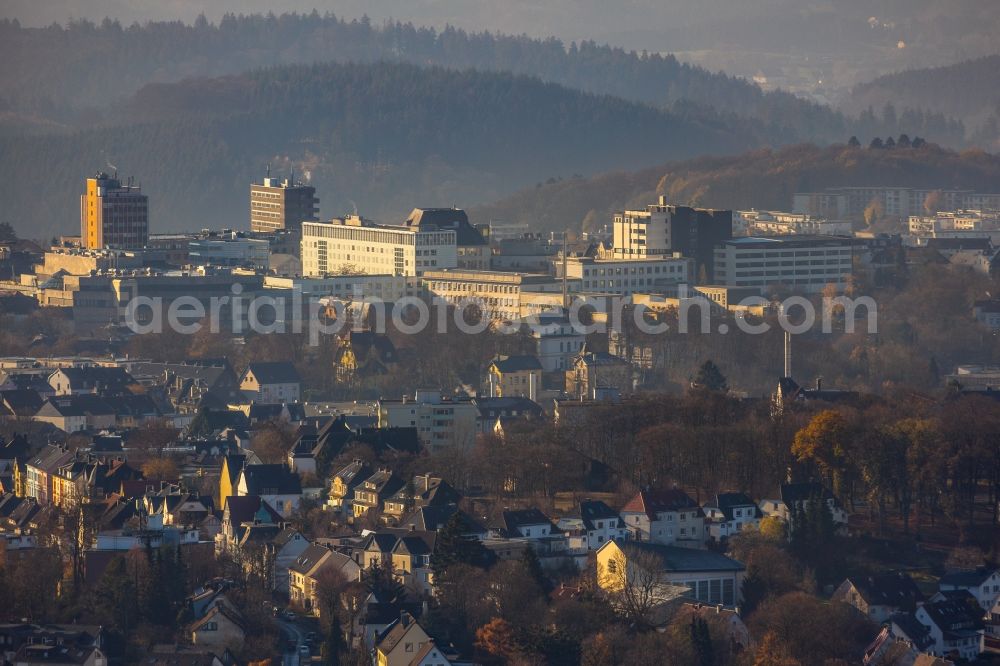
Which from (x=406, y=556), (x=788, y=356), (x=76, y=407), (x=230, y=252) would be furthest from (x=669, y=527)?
(x=230, y=252)

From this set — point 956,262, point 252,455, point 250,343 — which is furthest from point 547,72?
point 252,455

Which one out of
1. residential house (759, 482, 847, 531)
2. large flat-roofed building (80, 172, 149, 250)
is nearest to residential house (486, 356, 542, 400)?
residential house (759, 482, 847, 531)

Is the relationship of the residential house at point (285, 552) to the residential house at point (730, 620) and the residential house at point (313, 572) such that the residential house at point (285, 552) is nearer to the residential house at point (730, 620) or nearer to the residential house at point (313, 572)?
the residential house at point (313, 572)

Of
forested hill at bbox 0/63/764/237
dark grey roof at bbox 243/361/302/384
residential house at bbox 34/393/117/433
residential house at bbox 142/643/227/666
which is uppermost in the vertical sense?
forested hill at bbox 0/63/764/237

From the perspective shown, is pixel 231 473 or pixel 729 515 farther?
pixel 231 473

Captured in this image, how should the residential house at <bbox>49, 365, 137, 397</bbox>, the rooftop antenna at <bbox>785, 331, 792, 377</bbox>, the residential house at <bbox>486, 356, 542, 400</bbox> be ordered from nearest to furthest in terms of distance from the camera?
the residential house at <bbox>49, 365, 137, 397</bbox> → the residential house at <bbox>486, 356, 542, 400</bbox> → the rooftop antenna at <bbox>785, 331, 792, 377</bbox>

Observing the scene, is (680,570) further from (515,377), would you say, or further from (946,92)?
(946,92)

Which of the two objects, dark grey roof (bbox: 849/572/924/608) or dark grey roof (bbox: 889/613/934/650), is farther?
dark grey roof (bbox: 849/572/924/608)

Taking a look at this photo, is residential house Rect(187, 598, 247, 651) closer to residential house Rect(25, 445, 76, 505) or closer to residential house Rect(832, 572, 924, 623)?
residential house Rect(832, 572, 924, 623)
